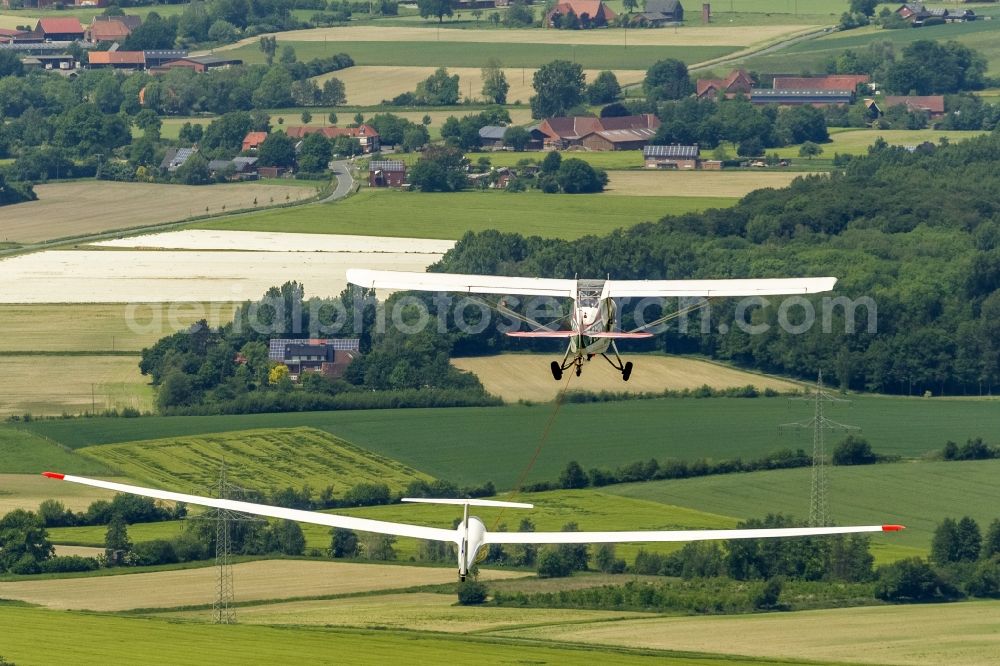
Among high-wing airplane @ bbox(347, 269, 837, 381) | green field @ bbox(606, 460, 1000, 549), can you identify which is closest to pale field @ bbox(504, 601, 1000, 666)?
green field @ bbox(606, 460, 1000, 549)

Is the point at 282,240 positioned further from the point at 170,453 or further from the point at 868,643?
the point at 868,643

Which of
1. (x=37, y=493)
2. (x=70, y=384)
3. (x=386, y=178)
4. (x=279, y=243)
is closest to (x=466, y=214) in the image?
(x=279, y=243)

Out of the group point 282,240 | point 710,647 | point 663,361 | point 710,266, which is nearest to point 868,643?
point 710,647

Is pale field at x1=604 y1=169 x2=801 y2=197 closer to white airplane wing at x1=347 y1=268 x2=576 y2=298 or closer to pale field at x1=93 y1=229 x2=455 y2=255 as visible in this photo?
pale field at x1=93 y1=229 x2=455 y2=255

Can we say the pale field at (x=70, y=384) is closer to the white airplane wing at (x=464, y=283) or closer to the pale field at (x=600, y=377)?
the pale field at (x=600, y=377)

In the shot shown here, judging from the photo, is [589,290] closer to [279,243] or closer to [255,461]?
[255,461]

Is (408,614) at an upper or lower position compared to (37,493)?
lower
